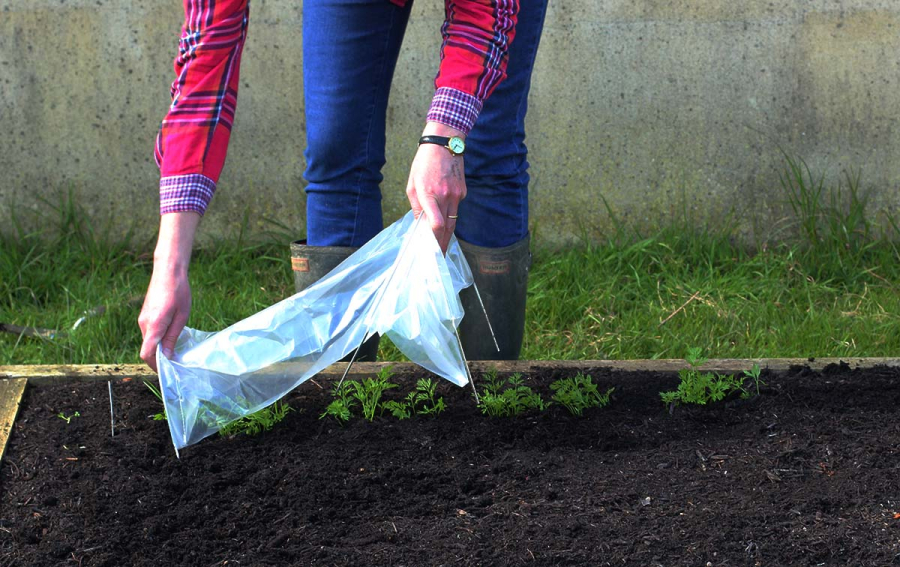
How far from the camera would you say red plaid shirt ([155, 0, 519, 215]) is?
148 centimetres

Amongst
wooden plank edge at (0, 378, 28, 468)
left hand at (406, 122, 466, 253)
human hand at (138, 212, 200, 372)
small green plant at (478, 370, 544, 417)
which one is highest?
left hand at (406, 122, 466, 253)

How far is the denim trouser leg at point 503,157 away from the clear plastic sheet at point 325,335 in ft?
1.12

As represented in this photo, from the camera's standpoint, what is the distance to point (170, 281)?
56.4 inches

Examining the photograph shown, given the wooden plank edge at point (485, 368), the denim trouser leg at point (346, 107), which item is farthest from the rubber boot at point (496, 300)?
the denim trouser leg at point (346, 107)

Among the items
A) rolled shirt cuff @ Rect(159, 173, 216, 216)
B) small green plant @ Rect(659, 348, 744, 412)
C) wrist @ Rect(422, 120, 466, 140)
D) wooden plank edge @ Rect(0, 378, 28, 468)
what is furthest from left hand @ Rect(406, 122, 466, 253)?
wooden plank edge @ Rect(0, 378, 28, 468)

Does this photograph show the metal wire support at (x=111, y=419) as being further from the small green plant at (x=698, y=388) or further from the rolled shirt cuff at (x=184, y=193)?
the small green plant at (x=698, y=388)

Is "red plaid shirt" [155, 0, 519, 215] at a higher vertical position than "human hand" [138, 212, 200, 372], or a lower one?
higher

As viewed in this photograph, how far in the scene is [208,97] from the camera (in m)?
1.51

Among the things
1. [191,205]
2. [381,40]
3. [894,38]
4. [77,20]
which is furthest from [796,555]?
[77,20]

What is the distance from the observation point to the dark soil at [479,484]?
1.39 meters

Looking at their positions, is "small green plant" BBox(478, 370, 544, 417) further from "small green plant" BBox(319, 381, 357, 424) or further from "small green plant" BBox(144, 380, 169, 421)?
"small green plant" BBox(144, 380, 169, 421)

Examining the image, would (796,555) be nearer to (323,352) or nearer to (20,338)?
Answer: (323,352)

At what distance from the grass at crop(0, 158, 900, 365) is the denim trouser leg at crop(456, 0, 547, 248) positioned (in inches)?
22.9

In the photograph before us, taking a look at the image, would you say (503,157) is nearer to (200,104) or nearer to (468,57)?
(468,57)
